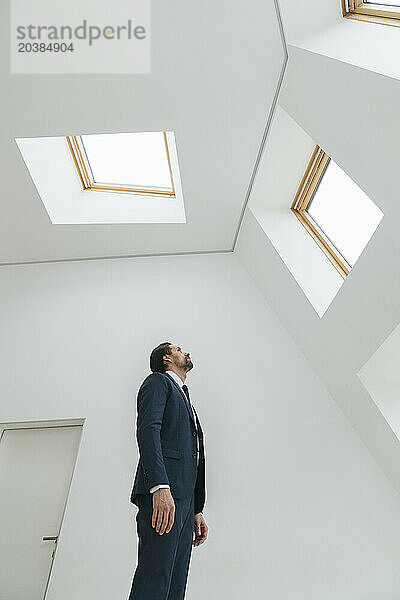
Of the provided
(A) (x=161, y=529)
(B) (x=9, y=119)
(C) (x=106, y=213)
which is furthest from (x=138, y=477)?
(C) (x=106, y=213)

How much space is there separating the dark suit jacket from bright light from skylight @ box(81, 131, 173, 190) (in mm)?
2422

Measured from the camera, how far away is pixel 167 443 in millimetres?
2025

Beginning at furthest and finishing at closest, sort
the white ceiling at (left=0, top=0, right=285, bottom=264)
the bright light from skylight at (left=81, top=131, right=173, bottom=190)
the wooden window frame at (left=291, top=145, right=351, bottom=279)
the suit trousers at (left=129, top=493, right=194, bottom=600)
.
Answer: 1. the bright light from skylight at (left=81, top=131, right=173, bottom=190)
2. the wooden window frame at (left=291, top=145, right=351, bottom=279)
3. the white ceiling at (left=0, top=0, right=285, bottom=264)
4. the suit trousers at (left=129, top=493, right=194, bottom=600)

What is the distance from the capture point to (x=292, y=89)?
2.91m

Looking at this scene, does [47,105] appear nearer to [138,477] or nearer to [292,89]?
[292,89]

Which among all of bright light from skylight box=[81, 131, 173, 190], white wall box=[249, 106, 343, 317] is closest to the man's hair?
white wall box=[249, 106, 343, 317]

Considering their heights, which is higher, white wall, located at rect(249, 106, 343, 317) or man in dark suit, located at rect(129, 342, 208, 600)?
white wall, located at rect(249, 106, 343, 317)

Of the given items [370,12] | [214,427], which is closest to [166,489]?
[214,427]

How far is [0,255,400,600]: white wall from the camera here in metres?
3.22

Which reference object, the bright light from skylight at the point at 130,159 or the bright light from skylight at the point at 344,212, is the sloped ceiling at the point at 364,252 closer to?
the bright light from skylight at the point at 344,212

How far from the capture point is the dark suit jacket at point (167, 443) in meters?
1.91

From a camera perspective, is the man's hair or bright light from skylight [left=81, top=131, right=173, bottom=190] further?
bright light from skylight [left=81, top=131, right=173, bottom=190]

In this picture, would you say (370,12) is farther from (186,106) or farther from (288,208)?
(288,208)

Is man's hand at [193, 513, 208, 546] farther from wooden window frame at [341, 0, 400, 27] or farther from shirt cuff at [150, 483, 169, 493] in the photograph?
wooden window frame at [341, 0, 400, 27]
